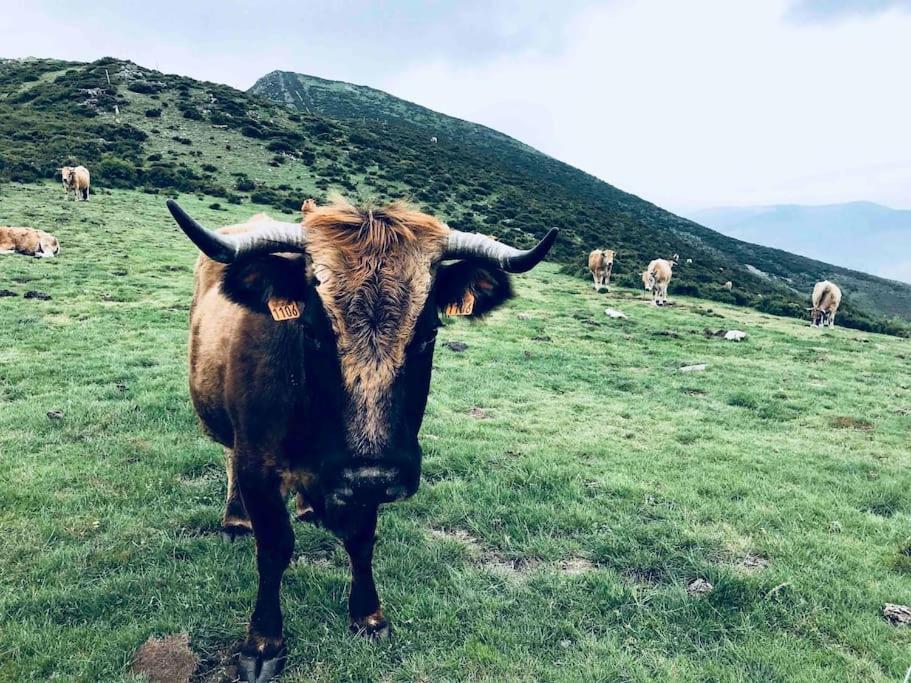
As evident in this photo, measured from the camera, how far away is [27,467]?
5.67 m

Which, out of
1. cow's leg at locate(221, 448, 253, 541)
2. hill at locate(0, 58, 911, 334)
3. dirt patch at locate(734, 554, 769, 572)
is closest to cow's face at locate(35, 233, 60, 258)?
hill at locate(0, 58, 911, 334)

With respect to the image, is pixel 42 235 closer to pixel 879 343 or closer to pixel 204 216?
pixel 204 216

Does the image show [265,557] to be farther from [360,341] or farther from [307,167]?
[307,167]

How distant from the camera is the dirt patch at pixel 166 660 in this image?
132 inches

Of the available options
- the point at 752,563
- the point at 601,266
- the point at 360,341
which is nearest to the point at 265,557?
the point at 360,341

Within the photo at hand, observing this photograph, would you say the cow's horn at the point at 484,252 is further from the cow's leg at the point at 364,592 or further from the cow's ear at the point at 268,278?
the cow's leg at the point at 364,592

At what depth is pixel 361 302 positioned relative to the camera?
3.01 metres

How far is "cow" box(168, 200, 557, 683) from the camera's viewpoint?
2943 mm

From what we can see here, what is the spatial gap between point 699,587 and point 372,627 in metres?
2.61

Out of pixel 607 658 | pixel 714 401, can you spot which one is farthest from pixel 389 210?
pixel 714 401

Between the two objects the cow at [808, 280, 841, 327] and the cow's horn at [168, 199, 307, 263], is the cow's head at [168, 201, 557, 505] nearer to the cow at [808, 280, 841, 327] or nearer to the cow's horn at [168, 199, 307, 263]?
the cow's horn at [168, 199, 307, 263]

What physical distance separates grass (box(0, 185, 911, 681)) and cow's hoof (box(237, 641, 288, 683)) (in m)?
0.12

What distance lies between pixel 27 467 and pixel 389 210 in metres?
5.00

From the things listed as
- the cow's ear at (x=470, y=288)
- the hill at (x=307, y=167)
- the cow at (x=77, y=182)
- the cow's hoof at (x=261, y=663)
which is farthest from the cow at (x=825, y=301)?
the cow at (x=77, y=182)
